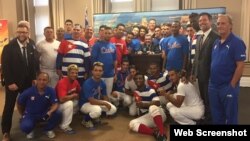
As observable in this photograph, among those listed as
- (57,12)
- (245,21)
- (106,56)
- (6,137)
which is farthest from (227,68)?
(57,12)

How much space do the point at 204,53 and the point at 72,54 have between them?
188cm

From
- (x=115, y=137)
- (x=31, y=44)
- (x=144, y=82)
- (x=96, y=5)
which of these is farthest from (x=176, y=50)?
(x=96, y=5)

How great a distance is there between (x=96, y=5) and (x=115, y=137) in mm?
5188

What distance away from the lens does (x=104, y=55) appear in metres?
4.32

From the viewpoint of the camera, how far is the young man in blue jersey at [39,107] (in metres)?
3.40

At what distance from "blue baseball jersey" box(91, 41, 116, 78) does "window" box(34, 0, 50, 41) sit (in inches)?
179

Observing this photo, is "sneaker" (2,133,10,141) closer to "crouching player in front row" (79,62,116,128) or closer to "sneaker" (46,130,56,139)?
"sneaker" (46,130,56,139)

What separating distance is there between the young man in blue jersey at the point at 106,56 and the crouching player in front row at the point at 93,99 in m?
0.37

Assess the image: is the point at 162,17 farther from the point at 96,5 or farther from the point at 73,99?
the point at 73,99

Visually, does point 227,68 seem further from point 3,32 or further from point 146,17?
point 3,32

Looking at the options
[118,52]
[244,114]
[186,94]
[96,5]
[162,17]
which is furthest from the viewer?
[96,5]

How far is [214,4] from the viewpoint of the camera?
270 inches

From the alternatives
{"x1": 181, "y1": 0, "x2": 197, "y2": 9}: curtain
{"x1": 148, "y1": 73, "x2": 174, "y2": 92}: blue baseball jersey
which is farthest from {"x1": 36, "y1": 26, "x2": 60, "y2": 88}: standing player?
{"x1": 181, "y1": 0, "x2": 197, "y2": 9}: curtain

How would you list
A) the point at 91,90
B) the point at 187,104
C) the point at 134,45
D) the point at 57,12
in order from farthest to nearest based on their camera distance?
the point at 57,12, the point at 134,45, the point at 91,90, the point at 187,104
